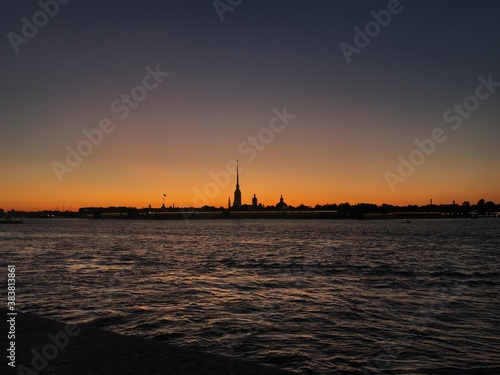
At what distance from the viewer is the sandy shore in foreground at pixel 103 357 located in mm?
4734

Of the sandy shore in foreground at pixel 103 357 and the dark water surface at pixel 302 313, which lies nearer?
the sandy shore in foreground at pixel 103 357

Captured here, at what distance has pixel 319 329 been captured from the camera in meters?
11.8

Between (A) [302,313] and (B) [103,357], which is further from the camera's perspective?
(A) [302,313]

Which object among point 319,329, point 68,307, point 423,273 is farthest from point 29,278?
point 423,273

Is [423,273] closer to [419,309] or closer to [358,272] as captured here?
[358,272]

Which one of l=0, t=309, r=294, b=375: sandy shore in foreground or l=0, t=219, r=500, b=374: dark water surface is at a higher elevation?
l=0, t=309, r=294, b=375: sandy shore in foreground

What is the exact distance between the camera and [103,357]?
16.9ft

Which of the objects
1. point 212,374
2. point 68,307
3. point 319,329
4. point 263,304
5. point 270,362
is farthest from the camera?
point 263,304

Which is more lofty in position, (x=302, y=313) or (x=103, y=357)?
(x=103, y=357)

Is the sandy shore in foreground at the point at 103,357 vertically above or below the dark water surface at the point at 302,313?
above

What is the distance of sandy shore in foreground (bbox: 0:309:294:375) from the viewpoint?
15.5 ft

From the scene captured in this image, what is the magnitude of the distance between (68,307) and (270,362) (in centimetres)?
856

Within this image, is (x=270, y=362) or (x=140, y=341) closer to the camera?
(x=140, y=341)

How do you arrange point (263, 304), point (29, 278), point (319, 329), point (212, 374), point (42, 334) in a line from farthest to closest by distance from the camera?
point (29, 278) < point (263, 304) < point (319, 329) < point (42, 334) < point (212, 374)
